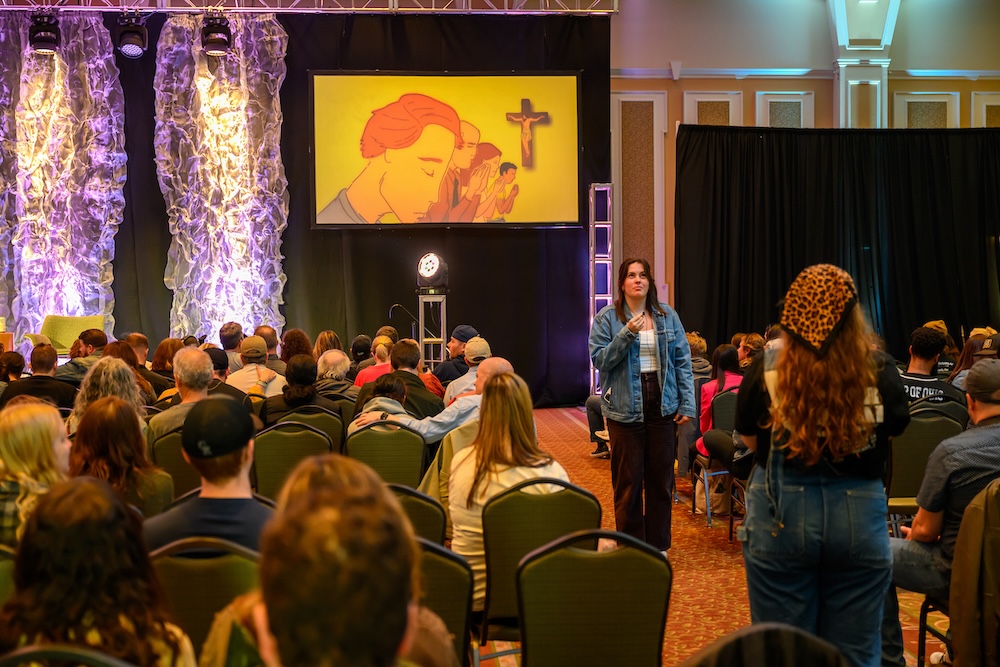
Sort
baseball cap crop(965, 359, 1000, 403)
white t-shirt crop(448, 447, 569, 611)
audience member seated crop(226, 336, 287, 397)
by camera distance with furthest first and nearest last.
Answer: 1. audience member seated crop(226, 336, 287, 397)
2. white t-shirt crop(448, 447, 569, 611)
3. baseball cap crop(965, 359, 1000, 403)

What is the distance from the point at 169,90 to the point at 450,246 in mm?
3612

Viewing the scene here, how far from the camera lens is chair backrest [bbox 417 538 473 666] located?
222cm

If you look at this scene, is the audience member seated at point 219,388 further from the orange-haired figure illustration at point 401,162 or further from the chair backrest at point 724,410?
the orange-haired figure illustration at point 401,162

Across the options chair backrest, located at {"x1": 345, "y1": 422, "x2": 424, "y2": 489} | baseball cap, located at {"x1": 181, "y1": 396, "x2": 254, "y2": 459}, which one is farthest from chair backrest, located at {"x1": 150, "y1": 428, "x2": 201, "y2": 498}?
baseball cap, located at {"x1": 181, "y1": 396, "x2": 254, "y2": 459}

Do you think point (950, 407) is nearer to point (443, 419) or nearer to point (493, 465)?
point (443, 419)

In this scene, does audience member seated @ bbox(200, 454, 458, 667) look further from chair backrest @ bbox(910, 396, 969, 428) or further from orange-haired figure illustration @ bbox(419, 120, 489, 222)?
orange-haired figure illustration @ bbox(419, 120, 489, 222)

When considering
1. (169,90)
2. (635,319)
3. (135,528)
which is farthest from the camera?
(169,90)

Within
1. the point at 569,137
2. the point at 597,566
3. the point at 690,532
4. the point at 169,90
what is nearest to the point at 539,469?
the point at 597,566

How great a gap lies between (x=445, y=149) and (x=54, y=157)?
4321mm

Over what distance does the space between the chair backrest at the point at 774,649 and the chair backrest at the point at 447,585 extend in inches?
32.2

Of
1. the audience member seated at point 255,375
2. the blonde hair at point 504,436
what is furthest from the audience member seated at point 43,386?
the blonde hair at point 504,436

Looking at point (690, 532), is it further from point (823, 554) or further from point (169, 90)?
point (169, 90)

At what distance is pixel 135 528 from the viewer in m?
1.76

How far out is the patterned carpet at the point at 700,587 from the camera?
12.7ft
